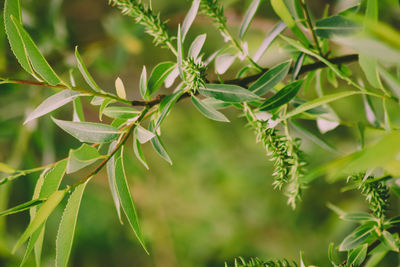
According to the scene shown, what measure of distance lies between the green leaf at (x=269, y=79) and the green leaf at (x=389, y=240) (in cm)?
16

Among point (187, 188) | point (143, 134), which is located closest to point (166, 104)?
point (143, 134)

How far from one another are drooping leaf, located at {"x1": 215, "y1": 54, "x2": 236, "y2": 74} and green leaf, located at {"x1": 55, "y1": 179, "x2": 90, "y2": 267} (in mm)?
180

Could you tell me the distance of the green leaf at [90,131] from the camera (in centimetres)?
28

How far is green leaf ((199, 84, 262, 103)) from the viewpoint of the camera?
0.27 metres

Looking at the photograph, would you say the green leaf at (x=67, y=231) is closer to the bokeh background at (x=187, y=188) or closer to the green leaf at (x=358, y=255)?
the green leaf at (x=358, y=255)

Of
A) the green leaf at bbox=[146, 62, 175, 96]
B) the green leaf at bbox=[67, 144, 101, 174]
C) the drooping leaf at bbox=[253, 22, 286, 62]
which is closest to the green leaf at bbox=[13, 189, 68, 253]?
the green leaf at bbox=[67, 144, 101, 174]

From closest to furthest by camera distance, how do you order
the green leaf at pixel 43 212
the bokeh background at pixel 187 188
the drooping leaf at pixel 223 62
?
the green leaf at pixel 43 212 < the drooping leaf at pixel 223 62 < the bokeh background at pixel 187 188

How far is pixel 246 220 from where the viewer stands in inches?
53.1

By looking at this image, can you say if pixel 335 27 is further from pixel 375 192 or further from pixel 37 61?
pixel 37 61

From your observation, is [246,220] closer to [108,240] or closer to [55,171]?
[108,240]

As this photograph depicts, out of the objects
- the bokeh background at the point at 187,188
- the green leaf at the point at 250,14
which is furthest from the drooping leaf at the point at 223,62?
the bokeh background at the point at 187,188

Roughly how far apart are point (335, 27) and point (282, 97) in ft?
0.27

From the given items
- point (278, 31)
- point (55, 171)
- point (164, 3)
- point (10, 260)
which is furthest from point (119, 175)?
point (164, 3)

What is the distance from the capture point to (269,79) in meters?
0.30
